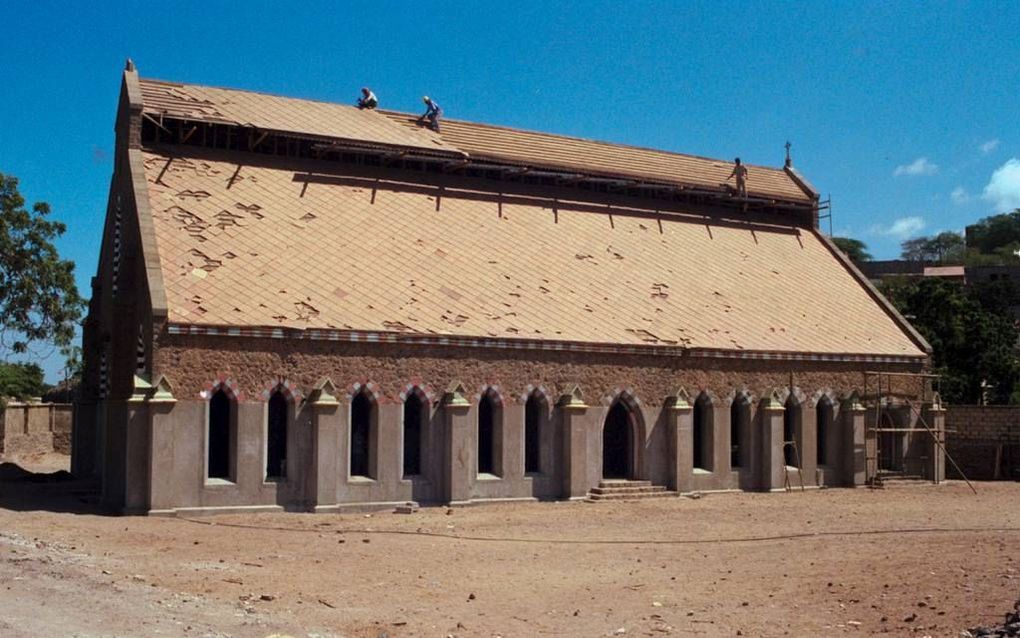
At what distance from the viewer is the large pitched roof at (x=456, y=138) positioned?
29.7 meters

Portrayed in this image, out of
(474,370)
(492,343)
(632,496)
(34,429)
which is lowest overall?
(632,496)

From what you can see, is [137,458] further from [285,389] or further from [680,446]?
[680,446]

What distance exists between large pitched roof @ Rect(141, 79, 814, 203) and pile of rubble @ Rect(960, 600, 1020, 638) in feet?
74.0

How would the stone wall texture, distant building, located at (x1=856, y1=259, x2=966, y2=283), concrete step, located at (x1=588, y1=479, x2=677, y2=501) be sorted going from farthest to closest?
distant building, located at (x1=856, y1=259, x2=966, y2=283) → the stone wall texture → concrete step, located at (x1=588, y1=479, x2=677, y2=501)

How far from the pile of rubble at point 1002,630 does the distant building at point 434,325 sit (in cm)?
Answer: 1521

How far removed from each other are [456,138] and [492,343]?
956cm

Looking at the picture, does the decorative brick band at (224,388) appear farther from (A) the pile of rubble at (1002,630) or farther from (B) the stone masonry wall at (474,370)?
(A) the pile of rubble at (1002,630)

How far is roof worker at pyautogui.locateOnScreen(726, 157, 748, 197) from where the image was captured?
3850 centimetres

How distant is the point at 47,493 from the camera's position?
2692 centimetres

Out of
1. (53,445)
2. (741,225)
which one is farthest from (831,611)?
(53,445)

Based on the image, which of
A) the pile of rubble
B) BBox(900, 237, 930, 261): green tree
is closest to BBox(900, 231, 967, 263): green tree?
BBox(900, 237, 930, 261): green tree

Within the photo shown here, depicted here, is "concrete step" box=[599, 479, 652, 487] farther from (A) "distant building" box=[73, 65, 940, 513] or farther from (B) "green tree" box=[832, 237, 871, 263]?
(B) "green tree" box=[832, 237, 871, 263]

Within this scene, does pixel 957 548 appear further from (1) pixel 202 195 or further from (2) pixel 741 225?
(2) pixel 741 225

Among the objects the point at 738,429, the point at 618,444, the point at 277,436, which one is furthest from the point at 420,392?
the point at 738,429
